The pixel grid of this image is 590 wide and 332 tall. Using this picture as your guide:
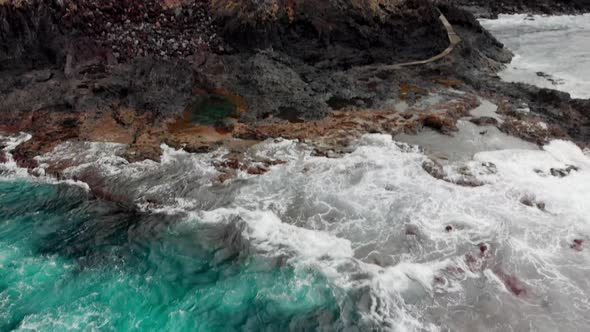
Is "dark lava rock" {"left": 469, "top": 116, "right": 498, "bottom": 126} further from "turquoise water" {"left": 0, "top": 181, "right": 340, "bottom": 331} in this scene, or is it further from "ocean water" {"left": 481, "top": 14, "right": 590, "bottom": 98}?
"turquoise water" {"left": 0, "top": 181, "right": 340, "bottom": 331}

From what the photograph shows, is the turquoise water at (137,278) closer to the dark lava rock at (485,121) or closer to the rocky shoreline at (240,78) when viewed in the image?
the rocky shoreline at (240,78)

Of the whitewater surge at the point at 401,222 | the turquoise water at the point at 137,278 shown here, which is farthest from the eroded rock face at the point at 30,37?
the turquoise water at the point at 137,278

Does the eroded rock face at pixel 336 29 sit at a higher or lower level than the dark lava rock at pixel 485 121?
higher

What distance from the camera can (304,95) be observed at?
16594mm

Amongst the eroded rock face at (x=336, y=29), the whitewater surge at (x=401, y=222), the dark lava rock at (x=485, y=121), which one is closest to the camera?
the whitewater surge at (x=401, y=222)

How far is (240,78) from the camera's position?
17562 millimetres

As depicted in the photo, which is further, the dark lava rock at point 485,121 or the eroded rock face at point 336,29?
the eroded rock face at point 336,29

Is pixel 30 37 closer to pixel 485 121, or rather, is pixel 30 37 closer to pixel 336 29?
pixel 336 29

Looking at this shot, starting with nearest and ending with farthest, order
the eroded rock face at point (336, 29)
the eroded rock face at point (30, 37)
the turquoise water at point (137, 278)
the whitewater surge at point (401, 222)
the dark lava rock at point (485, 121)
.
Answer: the turquoise water at point (137, 278), the whitewater surge at point (401, 222), the dark lava rock at point (485, 121), the eroded rock face at point (30, 37), the eroded rock face at point (336, 29)

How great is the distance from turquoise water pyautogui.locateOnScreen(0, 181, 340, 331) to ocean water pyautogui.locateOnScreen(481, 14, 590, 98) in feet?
51.5

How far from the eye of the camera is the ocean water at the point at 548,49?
18.7 meters

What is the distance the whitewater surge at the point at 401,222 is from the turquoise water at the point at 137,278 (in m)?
0.23

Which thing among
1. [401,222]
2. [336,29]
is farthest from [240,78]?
[401,222]

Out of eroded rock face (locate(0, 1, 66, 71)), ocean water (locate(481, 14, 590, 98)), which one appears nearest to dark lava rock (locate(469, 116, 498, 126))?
ocean water (locate(481, 14, 590, 98))
